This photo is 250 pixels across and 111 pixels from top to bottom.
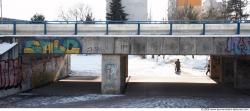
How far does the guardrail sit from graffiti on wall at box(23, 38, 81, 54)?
2.52 feet

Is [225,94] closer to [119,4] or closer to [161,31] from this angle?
[161,31]

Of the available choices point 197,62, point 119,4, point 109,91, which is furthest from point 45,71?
point 119,4

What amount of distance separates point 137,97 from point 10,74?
7.10 meters

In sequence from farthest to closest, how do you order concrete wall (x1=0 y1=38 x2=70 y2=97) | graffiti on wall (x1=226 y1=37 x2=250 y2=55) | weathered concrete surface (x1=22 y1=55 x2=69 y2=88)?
weathered concrete surface (x1=22 y1=55 x2=69 y2=88), graffiti on wall (x1=226 y1=37 x2=250 y2=55), concrete wall (x1=0 y1=38 x2=70 y2=97)

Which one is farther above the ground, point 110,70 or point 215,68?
point 110,70

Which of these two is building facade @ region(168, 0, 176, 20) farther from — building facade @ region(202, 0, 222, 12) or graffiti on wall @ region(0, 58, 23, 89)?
graffiti on wall @ region(0, 58, 23, 89)

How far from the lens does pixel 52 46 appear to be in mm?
24219

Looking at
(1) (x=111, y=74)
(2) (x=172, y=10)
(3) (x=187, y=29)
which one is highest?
(2) (x=172, y=10)

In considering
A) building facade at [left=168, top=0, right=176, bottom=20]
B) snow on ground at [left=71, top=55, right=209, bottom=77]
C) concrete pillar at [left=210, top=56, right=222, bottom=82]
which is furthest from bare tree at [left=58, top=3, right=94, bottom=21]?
concrete pillar at [left=210, top=56, right=222, bottom=82]

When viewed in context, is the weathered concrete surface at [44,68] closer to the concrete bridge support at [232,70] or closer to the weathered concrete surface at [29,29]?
the weathered concrete surface at [29,29]

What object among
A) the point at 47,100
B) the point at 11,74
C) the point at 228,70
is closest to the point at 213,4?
the point at 228,70

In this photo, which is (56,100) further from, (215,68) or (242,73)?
(215,68)

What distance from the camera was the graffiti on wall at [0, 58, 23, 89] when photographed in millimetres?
22016

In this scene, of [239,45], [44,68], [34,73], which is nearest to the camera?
[239,45]
